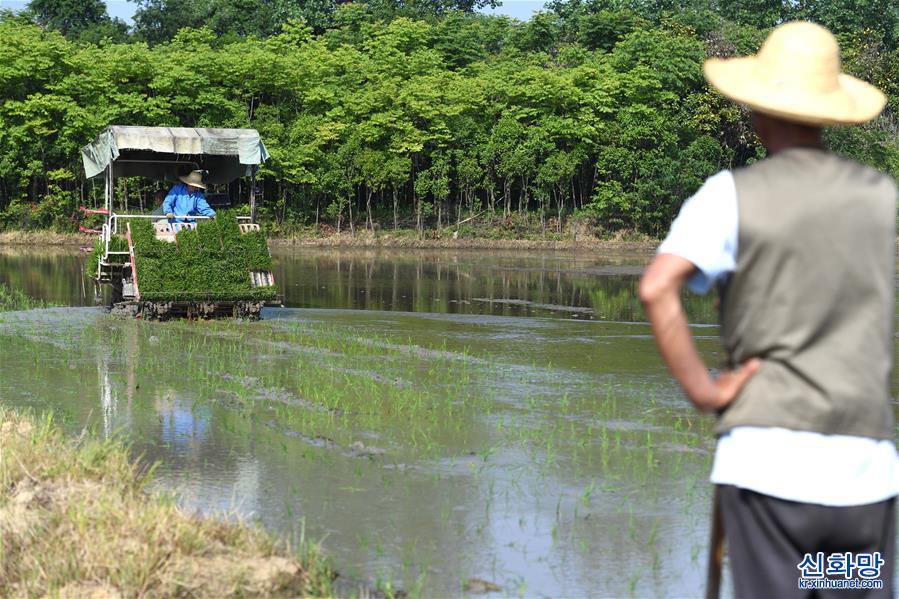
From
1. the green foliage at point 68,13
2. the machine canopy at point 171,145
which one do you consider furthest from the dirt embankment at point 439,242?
the machine canopy at point 171,145

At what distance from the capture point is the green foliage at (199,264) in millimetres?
15875

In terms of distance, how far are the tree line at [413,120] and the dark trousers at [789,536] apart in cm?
3930

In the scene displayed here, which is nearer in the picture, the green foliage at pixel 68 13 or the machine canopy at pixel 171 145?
the machine canopy at pixel 171 145

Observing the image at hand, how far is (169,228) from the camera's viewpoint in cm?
1688

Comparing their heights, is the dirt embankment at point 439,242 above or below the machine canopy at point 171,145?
below

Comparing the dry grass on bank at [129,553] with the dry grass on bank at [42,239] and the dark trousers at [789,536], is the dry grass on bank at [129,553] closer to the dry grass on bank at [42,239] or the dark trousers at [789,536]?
the dark trousers at [789,536]

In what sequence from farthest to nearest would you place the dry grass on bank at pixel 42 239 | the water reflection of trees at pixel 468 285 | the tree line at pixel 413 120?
the tree line at pixel 413 120, the dry grass on bank at pixel 42 239, the water reflection of trees at pixel 468 285

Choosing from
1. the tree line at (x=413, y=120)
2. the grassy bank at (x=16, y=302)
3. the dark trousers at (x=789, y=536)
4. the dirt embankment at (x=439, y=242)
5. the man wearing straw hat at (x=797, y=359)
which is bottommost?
the grassy bank at (x=16, y=302)

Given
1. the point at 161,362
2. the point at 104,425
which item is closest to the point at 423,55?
the point at 161,362

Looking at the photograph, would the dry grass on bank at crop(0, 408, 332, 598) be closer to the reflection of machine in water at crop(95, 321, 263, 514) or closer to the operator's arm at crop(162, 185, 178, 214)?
the reflection of machine in water at crop(95, 321, 263, 514)

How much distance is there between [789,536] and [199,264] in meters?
13.7

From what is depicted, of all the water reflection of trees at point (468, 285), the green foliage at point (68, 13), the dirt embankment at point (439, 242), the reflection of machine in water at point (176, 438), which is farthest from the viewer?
the green foliage at point (68, 13)

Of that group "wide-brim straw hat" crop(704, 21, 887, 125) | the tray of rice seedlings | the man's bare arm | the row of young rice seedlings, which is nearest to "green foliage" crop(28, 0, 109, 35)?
the tray of rice seedlings

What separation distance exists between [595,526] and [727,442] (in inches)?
136
